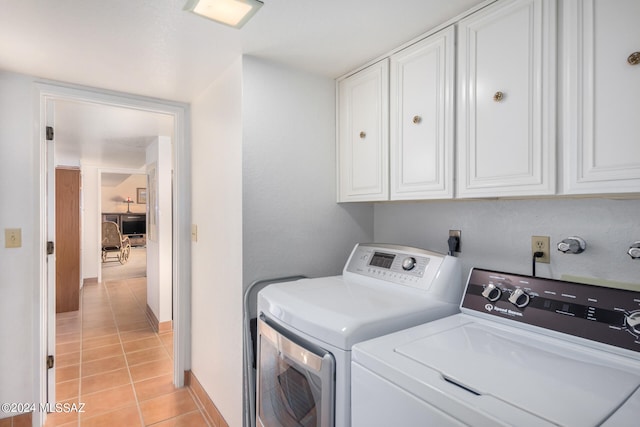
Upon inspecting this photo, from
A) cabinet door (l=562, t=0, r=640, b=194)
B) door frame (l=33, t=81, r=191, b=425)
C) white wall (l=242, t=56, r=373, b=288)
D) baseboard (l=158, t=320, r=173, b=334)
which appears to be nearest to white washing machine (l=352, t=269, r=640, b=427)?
cabinet door (l=562, t=0, r=640, b=194)

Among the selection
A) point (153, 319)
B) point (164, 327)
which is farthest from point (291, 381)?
point (153, 319)

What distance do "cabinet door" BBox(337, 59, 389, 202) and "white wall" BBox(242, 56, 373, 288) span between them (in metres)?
0.09

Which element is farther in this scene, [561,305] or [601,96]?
[561,305]

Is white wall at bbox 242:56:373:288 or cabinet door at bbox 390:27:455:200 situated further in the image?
white wall at bbox 242:56:373:288

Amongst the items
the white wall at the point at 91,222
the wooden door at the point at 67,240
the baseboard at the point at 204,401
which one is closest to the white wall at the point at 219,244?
the baseboard at the point at 204,401

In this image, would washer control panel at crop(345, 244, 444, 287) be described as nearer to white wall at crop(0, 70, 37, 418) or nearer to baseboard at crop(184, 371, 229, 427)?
baseboard at crop(184, 371, 229, 427)

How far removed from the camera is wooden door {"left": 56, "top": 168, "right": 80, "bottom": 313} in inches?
165

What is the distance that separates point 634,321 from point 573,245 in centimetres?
35

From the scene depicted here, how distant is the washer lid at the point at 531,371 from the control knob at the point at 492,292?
136mm

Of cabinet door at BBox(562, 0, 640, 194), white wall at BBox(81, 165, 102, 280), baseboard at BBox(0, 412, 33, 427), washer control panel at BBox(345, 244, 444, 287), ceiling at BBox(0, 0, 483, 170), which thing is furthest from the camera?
white wall at BBox(81, 165, 102, 280)

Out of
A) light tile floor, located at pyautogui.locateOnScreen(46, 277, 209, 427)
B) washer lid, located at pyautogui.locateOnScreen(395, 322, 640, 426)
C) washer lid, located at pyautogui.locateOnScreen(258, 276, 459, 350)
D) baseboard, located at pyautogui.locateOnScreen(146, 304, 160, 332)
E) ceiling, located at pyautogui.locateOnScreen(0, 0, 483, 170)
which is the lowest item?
light tile floor, located at pyautogui.locateOnScreen(46, 277, 209, 427)

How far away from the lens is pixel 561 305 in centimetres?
110

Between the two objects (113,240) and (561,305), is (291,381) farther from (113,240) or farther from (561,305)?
(113,240)

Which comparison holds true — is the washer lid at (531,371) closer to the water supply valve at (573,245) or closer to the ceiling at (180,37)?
the water supply valve at (573,245)
